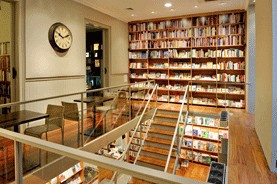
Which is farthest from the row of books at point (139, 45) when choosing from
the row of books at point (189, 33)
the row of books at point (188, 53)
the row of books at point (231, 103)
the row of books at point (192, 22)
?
the row of books at point (231, 103)

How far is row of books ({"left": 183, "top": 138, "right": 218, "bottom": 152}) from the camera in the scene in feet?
20.9

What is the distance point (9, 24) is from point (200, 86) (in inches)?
212

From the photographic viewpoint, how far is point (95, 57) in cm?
744

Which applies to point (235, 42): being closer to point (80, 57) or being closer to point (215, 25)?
point (215, 25)

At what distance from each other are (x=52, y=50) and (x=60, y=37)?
0.39m

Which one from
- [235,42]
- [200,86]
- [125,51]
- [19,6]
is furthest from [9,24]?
[235,42]

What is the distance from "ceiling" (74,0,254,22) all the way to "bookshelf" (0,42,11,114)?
2121 millimetres

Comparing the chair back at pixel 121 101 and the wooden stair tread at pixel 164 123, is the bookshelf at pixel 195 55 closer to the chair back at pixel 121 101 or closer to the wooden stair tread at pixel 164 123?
the wooden stair tread at pixel 164 123

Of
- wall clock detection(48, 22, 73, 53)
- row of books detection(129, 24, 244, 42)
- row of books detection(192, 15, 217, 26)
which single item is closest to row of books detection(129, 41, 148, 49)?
row of books detection(129, 24, 244, 42)

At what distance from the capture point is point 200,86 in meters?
6.93

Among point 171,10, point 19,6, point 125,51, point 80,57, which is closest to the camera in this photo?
point 19,6

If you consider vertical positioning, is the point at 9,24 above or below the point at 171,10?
below

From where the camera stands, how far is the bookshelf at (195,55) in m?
6.48

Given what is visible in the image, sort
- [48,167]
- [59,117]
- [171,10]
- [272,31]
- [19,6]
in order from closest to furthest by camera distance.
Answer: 1. [272,31]
2. [48,167]
3. [59,117]
4. [19,6]
5. [171,10]
